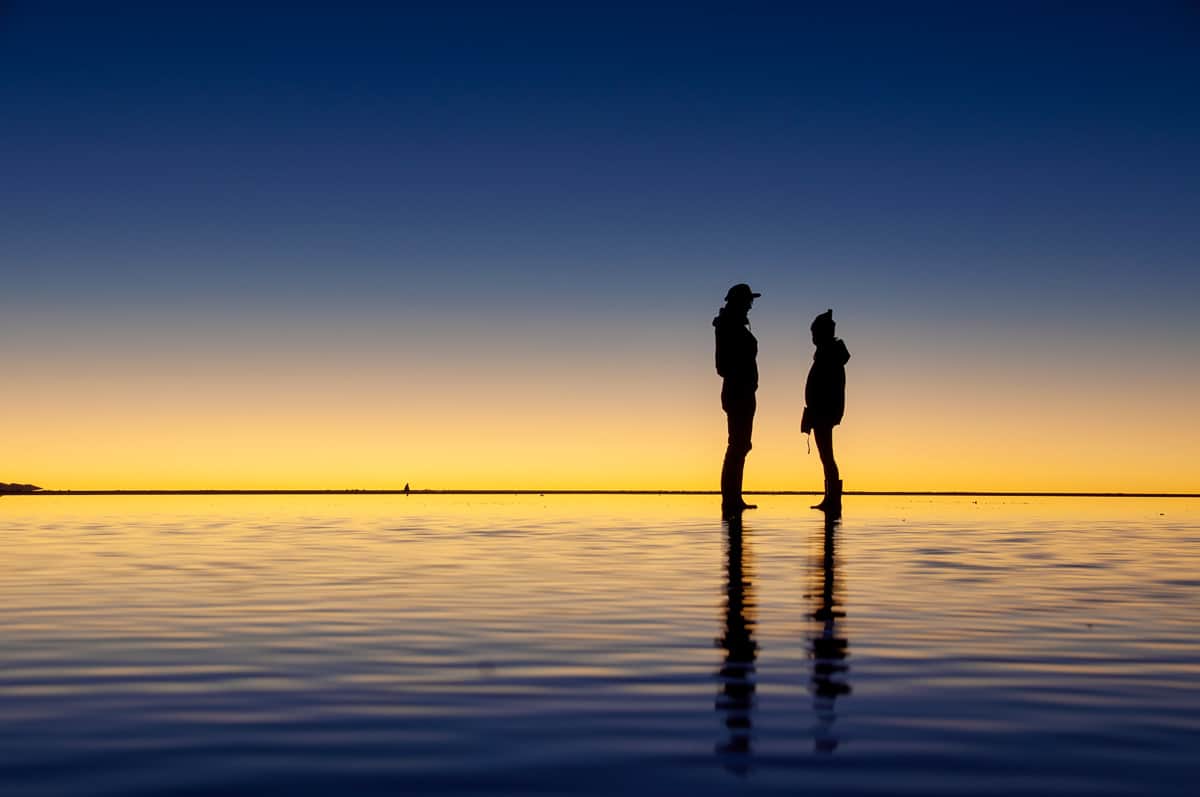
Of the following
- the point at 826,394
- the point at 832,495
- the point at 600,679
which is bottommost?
the point at 600,679

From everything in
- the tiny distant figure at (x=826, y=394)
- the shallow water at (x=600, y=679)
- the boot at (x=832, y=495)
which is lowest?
the shallow water at (x=600, y=679)

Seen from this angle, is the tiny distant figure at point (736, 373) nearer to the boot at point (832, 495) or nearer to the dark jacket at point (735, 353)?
the dark jacket at point (735, 353)

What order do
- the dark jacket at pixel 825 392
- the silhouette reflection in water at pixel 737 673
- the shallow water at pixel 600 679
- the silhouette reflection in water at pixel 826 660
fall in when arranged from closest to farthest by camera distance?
1. the shallow water at pixel 600 679
2. the silhouette reflection in water at pixel 737 673
3. the silhouette reflection in water at pixel 826 660
4. the dark jacket at pixel 825 392

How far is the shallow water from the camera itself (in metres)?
4.70

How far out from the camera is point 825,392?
99.9 feet

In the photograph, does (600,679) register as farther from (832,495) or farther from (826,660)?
(832,495)

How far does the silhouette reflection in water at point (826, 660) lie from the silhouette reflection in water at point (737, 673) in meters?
0.33

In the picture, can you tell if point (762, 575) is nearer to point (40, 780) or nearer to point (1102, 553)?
point (1102, 553)

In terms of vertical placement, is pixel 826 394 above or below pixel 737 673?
above

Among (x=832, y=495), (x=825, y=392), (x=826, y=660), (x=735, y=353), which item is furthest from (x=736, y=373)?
(x=826, y=660)

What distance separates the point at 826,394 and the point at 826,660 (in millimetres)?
23566

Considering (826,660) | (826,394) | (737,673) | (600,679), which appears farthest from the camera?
(826,394)

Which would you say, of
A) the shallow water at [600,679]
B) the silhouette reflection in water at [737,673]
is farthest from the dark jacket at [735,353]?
the silhouette reflection in water at [737,673]

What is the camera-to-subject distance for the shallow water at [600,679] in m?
4.70
